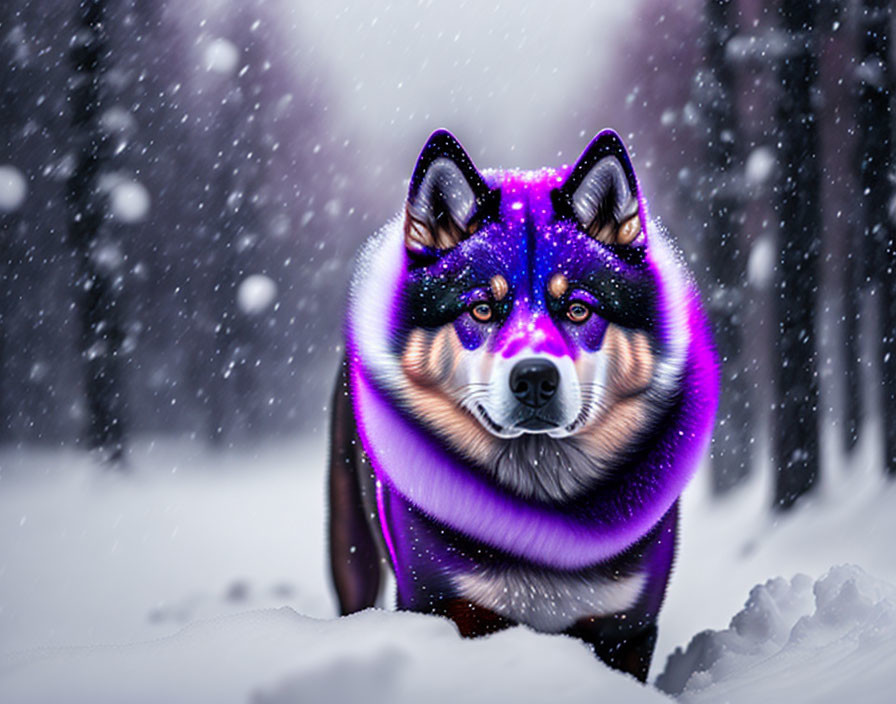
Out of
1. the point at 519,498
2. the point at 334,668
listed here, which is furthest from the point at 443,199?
the point at 334,668

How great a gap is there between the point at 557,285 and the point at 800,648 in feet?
3.32

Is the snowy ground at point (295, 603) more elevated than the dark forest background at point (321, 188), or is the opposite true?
the dark forest background at point (321, 188)

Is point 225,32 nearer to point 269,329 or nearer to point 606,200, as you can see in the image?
point 269,329

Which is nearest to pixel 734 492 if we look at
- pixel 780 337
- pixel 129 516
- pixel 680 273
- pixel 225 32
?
pixel 780 337

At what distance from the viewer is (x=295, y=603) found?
2486 millimetres

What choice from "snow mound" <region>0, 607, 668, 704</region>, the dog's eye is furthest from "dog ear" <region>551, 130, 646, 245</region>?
"snow mound" <region>0, 607, 668, 704</region>

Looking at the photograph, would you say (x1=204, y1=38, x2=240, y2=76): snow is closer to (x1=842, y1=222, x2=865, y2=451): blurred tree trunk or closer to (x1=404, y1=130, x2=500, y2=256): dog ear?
(x1=404, y1=130, x2=500, y2=256): dog ear

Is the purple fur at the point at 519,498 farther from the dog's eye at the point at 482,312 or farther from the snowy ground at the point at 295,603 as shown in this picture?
the snowy ground at the point at 295,603

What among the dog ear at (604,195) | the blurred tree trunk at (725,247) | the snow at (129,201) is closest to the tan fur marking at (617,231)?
the dog ear at (604,195)

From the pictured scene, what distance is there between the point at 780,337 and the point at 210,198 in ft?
6.13

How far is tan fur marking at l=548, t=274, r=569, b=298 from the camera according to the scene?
1569mm

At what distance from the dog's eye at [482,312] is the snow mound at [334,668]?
1.84ft

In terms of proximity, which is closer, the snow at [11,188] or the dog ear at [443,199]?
the dog ear at [443,199]

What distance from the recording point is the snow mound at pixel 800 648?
1510 mm
